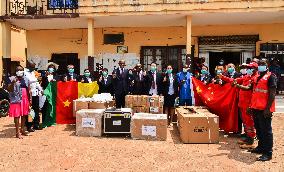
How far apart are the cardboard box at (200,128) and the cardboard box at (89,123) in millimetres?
2189

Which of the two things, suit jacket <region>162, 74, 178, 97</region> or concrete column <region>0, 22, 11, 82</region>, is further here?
concrete column <region>0, 22, 11, 82</region>

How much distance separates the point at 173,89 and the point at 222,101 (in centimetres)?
155

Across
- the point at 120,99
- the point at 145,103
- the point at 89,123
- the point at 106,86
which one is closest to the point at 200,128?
the point at 145,103

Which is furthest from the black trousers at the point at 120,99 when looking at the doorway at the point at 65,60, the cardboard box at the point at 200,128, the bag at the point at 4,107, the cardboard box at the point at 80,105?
the doorway at the point at 65,60

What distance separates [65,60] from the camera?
1614 centimetres

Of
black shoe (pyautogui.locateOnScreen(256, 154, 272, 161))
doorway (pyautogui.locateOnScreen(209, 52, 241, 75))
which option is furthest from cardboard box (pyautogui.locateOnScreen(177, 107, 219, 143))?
doorway (pyautogui.locateOnScreen(209, 52, 241, 75))

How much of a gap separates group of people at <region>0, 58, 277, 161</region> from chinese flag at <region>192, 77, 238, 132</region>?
0.19m

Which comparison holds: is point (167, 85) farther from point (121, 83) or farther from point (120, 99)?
point (120, 99)

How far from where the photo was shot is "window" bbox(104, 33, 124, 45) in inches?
607

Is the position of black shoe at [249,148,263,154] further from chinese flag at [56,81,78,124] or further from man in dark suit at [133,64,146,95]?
chinese flag at [56,81,78,124]

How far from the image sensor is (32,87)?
8812mm

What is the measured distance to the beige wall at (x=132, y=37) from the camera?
14484 mm

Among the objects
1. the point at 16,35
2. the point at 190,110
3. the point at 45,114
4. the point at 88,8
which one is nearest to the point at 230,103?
the point at 190,110

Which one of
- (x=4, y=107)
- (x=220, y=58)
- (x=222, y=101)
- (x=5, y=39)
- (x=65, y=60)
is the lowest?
(x=4, y=107)
